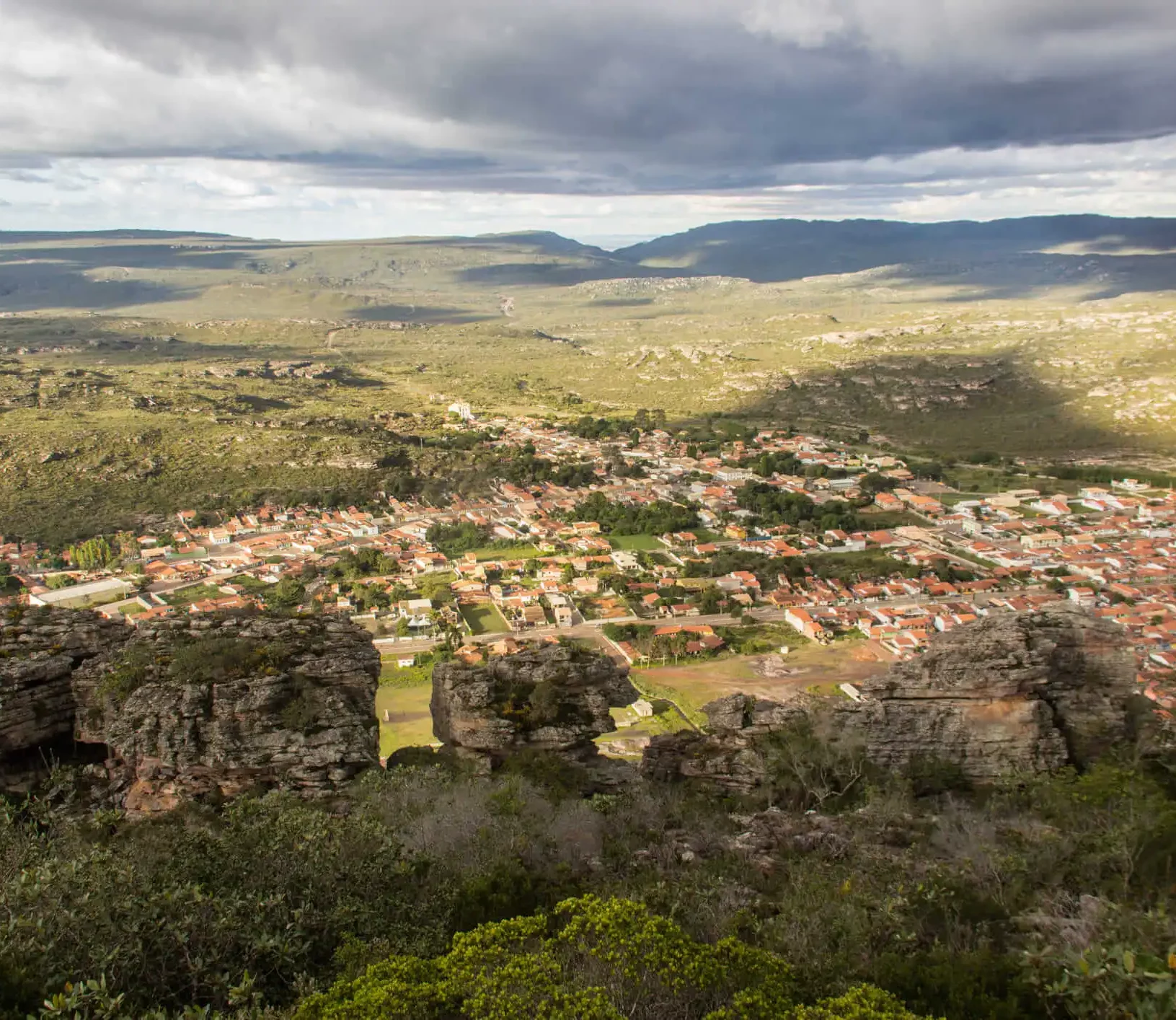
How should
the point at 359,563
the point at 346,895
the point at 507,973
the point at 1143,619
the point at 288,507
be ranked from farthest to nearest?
the point at 288,507, the point at 359,563, the point at 1143,619, the point at 346,895, the point at 507,973

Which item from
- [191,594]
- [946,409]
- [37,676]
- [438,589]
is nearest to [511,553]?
[438,589]

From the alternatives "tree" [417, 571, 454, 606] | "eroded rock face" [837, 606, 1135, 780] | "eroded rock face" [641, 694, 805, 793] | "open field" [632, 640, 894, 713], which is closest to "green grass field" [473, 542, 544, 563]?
"tree" [417, 571, 454, 606]

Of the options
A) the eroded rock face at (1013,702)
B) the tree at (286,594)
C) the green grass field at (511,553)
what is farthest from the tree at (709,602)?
the eroded rock face at (1013,702)

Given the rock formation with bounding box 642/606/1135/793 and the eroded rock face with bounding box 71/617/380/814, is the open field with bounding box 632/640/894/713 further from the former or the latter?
the eroded rock face with bounding box 71/617/380/814

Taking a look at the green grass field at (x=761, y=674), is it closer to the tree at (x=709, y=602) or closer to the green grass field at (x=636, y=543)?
the tree at (x=709, y=602)

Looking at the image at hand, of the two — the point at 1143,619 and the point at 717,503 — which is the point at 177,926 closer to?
the point at 1143,619

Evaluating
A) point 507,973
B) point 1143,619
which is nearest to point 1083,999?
point 507,973
